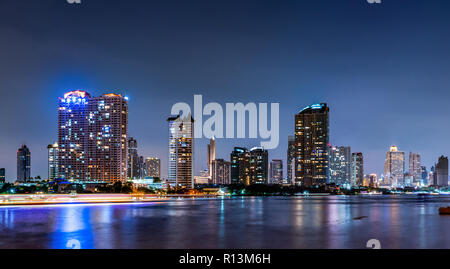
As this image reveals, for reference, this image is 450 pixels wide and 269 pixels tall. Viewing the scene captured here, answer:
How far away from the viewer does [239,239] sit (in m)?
26.6

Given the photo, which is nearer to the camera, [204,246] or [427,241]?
[204,246]

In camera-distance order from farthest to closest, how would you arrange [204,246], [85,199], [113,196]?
[113,196]
[85,199]
[204,246]

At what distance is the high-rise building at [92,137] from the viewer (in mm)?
176875

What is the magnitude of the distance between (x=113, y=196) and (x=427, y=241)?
216ft

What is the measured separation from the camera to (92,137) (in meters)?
180

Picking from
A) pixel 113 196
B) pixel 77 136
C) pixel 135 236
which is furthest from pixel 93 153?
pixel 135 236

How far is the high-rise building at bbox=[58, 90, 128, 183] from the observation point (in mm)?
176875
